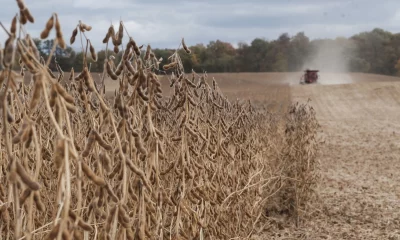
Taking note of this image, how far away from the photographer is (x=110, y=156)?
2.00m

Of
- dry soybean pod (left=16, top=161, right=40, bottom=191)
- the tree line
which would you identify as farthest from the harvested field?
the tree line

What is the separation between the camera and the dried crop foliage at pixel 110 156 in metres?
1.07

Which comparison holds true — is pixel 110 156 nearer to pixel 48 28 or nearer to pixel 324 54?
pixel 48 28

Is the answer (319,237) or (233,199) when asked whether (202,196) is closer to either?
(233,199)

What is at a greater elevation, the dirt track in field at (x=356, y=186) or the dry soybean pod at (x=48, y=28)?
the dry soybean pod at (x=48, y=28)

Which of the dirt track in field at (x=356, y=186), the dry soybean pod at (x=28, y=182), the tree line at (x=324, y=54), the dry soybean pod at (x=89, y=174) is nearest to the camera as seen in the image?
the dry soybean pod at (x=28, y=182)

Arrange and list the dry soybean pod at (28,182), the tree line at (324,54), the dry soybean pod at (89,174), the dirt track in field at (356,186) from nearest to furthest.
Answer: the dry soybean pod at (28,182)
the dry soybean pod at (89,174)
the dirt track in field at (356,186)
the tree line at (324,54)

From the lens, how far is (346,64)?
68.1 meters

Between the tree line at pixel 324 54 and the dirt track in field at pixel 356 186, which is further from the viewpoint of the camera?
the tree line at pixel 324 54

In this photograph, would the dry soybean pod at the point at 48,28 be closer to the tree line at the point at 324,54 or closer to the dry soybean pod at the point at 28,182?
the dry soybean pod at the point at 28,182

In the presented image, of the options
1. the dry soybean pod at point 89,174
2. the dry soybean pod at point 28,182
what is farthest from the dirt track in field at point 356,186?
the dry soybean pod at point 28,182

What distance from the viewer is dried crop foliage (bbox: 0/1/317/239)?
1070 mm

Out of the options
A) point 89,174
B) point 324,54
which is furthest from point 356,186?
point 324,54

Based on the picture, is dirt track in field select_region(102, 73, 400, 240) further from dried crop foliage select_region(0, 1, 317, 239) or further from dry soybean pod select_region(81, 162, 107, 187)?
dry soybean pod select_region(81, 162, 107, 187)
